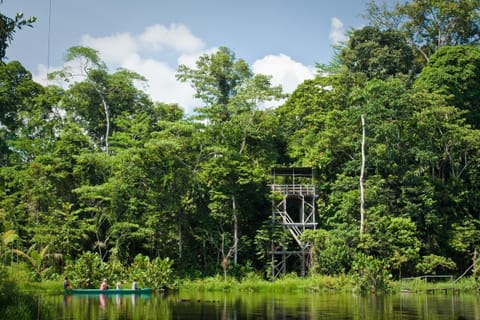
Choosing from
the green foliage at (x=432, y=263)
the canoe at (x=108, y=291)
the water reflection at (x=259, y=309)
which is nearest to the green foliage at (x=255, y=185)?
the green foliage at (x=432, y=263)

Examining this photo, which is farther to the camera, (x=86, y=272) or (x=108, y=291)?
(x=86, y=272)

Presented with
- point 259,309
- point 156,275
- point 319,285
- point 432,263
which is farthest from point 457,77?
point 259,309

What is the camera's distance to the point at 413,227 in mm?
33375

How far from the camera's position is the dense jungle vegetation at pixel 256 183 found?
33.8 m

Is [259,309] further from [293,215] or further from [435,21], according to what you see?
[435,21]

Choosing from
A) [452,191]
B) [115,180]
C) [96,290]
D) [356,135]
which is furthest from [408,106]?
[96,290]

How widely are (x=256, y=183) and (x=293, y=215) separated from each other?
4642 millimetres

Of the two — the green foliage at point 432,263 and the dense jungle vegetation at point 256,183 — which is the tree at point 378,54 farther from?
the green foliage at point 432,263

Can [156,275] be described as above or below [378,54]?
below

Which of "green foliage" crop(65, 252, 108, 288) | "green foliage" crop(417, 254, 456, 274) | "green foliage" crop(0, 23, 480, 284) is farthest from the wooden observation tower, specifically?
"green foliage" crop(65, 252, 108, 288)

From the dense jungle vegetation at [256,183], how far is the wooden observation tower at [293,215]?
24.3 inches

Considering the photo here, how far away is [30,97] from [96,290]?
21.8m

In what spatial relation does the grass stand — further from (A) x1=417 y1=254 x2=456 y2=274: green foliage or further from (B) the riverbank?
(A) x1=417 y1=254 x2=456 y2=274: green foliage

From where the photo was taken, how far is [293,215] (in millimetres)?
38875
